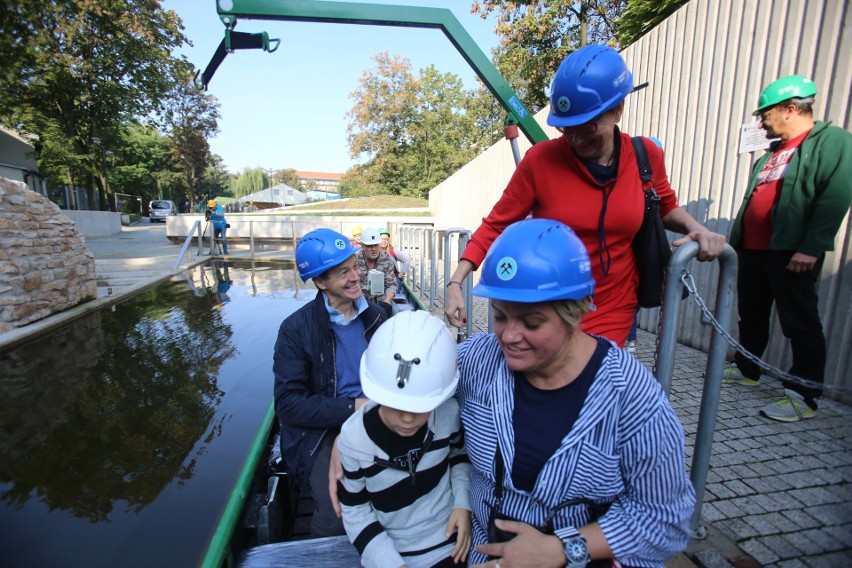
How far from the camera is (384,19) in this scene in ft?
15.6

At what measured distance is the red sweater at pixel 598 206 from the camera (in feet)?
6.61

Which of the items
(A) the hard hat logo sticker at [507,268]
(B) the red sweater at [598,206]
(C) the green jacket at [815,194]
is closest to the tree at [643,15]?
(C) the green jacket at [815,194]

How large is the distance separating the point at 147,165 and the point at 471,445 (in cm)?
6004

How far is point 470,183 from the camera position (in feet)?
52.3

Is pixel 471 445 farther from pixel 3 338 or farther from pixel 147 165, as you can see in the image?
pixel 147 165

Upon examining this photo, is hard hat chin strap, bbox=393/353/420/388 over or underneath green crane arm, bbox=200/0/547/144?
underneath

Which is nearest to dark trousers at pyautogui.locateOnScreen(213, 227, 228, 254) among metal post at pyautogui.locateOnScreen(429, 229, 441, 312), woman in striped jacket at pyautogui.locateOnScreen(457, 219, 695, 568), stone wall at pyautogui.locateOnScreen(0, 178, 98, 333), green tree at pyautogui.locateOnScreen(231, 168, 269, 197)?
stone wall at pyautogui.locateOnScreen(0, 178, 98, 333)

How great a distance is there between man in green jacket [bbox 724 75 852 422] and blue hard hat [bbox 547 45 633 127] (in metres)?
2.07

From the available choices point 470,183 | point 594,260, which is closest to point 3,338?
point 594,260

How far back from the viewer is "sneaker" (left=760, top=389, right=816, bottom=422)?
11.1 ft

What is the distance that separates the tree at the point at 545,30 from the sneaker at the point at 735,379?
16.3 m

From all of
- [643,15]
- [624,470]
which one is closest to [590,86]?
[624,470]

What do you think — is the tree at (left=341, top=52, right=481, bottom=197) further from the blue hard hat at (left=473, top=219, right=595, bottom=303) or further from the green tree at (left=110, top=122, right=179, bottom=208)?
the blue hard hat at (left=473, top=219, right=595, bottom=303)

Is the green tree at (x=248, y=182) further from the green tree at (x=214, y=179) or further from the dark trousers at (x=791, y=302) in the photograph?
the dark trousers at (x=791, y=302)
